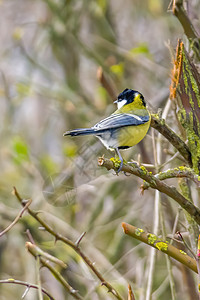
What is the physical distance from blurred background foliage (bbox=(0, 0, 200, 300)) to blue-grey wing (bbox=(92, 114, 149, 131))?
2.11 feet

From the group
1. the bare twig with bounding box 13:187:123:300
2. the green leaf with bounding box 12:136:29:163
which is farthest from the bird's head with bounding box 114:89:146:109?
the green leaf with bounding box 12:136:29:163

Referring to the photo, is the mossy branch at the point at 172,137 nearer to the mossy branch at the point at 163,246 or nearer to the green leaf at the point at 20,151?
the mossy branch at the point at 163,246

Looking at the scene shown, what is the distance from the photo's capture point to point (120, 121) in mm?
1842

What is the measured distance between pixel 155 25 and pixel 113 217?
7.23 feet

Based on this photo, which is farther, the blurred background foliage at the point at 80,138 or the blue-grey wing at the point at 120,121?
the blurred background foliage at the point at 80,138

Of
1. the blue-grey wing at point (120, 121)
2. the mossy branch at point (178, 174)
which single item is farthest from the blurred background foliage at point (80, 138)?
the mossy branch at point (178, 174)

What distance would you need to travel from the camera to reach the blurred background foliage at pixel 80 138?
3246 millimetres

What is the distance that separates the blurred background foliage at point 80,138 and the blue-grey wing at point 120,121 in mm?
643

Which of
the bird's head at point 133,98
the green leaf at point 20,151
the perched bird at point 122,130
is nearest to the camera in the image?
the perched bird at point 122,130

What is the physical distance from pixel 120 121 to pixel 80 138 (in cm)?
168

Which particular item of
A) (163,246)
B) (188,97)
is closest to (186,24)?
(188,97)

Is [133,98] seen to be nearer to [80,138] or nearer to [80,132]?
[80,132]

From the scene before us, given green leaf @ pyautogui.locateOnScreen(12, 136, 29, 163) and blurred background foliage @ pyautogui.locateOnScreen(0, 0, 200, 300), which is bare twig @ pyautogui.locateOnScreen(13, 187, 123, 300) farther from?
green leaf @ pyautogui.locateOnScreen(12, 136, 29, 163)

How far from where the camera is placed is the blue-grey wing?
175 cm
